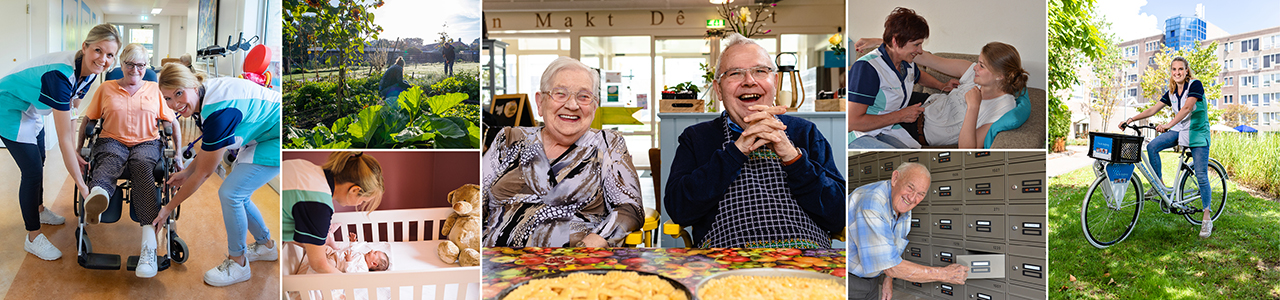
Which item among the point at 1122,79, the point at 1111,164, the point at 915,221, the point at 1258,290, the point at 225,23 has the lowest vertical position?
the point at 1258,290

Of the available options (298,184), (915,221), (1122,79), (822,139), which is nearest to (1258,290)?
(1122,79)

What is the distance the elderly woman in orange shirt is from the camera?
2.74 m

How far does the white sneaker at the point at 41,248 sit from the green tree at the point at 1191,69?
4516 millimetres

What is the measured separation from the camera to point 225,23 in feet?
9.45

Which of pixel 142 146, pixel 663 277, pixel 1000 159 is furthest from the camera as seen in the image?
pixel 142 146

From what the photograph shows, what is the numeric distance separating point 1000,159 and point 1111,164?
2.76 ft

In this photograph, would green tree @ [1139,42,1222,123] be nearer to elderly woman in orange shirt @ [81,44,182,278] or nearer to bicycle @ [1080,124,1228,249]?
bicycle @ [1080,124,1228,249]

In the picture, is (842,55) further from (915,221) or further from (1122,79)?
(1122,79)

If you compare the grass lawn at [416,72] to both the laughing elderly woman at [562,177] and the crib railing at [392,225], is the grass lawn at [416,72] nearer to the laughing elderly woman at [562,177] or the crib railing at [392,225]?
the laughing elderly woman at [562,177]

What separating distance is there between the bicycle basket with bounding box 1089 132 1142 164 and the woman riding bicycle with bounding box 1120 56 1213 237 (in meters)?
0.05

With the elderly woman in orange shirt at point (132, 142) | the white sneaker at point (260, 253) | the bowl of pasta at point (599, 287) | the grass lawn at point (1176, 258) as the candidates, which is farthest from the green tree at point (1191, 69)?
the elderly woman in orange shirt at point (132, 142)

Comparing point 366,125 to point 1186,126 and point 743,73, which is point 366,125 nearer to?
point 743,73

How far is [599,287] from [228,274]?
1.65m

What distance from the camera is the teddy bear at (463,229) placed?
2.65 metres
